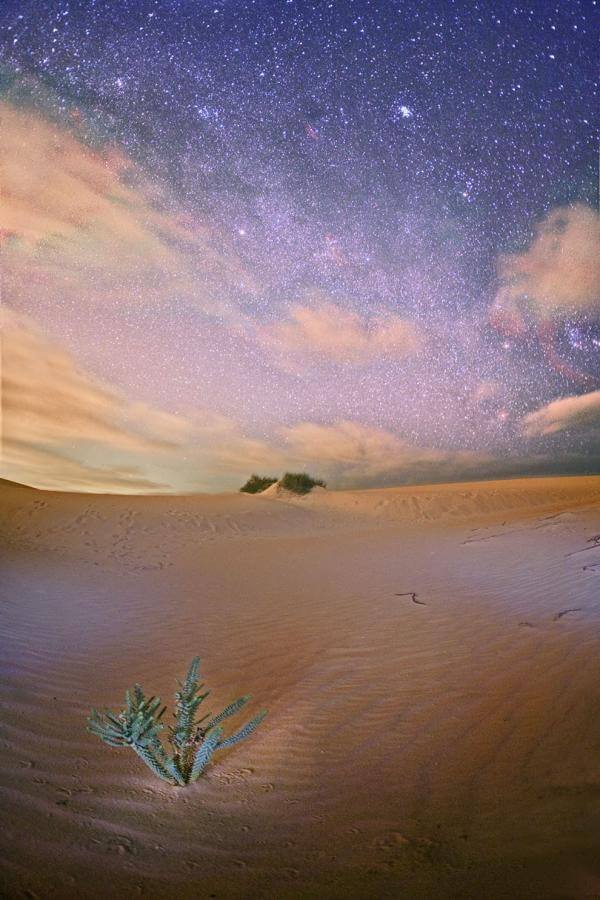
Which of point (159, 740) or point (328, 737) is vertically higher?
point (159, 740)

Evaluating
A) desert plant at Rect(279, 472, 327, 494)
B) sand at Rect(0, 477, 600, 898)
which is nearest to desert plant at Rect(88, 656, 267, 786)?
sand at Rect(0, 477, 600, 898)

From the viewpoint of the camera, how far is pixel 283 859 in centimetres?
235

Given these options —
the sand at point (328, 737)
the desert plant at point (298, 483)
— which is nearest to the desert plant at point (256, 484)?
the desert plant at point (298, 483)

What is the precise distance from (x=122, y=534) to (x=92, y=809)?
56.1 ft

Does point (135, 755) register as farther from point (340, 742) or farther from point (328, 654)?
point (328, 654)

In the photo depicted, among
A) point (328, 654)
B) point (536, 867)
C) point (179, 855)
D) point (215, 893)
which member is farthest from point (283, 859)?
point (328, 654)

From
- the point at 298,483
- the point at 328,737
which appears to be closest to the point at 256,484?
the point at 298,483

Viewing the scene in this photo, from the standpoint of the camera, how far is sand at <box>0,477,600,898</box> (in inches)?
89.0

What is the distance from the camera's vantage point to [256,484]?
33.7 metres

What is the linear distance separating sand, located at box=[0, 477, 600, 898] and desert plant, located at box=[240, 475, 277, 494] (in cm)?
2145

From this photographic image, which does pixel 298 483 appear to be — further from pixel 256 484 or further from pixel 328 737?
pixel 328 737

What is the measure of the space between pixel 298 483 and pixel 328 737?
2755 cm

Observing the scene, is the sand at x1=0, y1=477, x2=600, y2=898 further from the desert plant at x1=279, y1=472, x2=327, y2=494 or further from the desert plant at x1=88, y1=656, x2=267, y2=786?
the desert plant at x1=279, y1=472, x2=327, y2=494

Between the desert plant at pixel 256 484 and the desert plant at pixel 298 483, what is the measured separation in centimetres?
202
